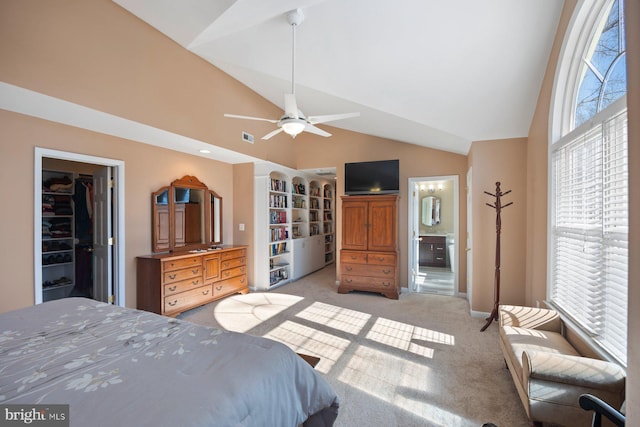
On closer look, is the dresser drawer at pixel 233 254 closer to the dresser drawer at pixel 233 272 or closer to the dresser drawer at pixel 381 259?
the dresser drawer at pixel 233 272

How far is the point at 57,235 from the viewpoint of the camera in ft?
13.9

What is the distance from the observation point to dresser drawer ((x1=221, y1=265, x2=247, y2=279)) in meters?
4.42

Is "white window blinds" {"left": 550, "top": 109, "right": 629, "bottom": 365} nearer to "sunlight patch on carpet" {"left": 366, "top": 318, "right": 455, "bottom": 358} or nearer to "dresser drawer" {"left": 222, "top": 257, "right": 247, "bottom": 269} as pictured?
"sunlight patch on carpet" {"left": 366, "top": 318, "right": 455, "bottom": 358}

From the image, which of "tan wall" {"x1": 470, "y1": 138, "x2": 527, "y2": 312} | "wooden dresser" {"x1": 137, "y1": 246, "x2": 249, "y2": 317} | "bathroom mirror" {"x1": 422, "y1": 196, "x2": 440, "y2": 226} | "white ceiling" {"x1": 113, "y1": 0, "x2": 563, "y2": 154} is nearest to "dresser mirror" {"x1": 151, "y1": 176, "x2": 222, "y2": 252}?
"wooden dresser" {"x1": 137, "y1": 246, "x2": 249, "y2": 317}

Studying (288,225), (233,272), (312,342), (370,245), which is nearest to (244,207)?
(288,225)

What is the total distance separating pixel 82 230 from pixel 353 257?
4393 mm

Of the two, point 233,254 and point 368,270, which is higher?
point 233,254

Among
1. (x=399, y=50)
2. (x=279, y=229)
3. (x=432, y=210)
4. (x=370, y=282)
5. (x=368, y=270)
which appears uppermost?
(x=399, y=50)

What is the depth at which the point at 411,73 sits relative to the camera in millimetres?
2840

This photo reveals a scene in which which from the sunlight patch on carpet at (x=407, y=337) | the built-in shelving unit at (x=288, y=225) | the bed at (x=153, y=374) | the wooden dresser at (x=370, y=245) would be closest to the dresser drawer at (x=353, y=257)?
the wooden dresser at (x=370, y=245)

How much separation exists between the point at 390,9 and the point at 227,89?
Result: 2.72 meters

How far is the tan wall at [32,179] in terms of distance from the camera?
8.29ft

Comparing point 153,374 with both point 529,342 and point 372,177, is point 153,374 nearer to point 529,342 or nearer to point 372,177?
point 529,342

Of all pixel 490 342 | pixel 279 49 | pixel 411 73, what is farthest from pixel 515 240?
pixel 279 49
